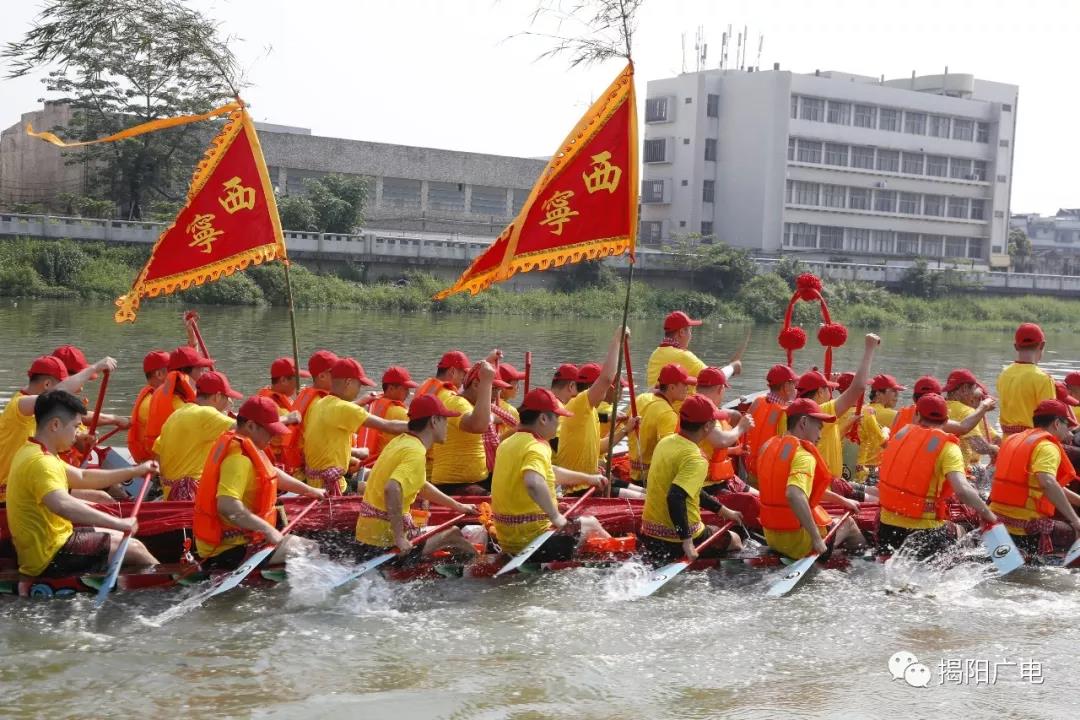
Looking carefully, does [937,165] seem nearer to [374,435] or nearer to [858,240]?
[858,240]

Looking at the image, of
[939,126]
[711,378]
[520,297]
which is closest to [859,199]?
[939,126]

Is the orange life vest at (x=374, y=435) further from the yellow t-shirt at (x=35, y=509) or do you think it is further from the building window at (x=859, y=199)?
the building window at (x=859, y=199)

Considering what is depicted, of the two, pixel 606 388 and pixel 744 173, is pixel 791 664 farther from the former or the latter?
pixel 744 173

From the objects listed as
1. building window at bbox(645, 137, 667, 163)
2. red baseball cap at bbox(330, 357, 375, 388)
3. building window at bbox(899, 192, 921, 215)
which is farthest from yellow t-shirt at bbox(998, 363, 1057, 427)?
building window at bbox(899, 192, 921, 215)

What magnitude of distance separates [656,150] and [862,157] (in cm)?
1039

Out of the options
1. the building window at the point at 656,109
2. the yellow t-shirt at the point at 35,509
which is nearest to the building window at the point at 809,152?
the building window at the point at 656,109

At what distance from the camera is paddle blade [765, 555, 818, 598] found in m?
7.76

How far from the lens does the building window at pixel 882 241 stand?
59.9m

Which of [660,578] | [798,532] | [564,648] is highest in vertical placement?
[798,532]

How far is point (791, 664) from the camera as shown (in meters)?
6.98

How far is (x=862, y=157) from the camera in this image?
5859cm

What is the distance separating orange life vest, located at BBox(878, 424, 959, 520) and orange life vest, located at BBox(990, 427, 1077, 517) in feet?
1.96

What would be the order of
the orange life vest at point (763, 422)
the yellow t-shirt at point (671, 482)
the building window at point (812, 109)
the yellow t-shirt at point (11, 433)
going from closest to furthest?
1. the yellow t-shirt at point (671, 482)
2. the yellow t-shirt at point (11, 433)
3. the orange life vest at point (763, 422)
4. the building window at point (812, 109)

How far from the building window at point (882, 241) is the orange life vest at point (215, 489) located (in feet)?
184
